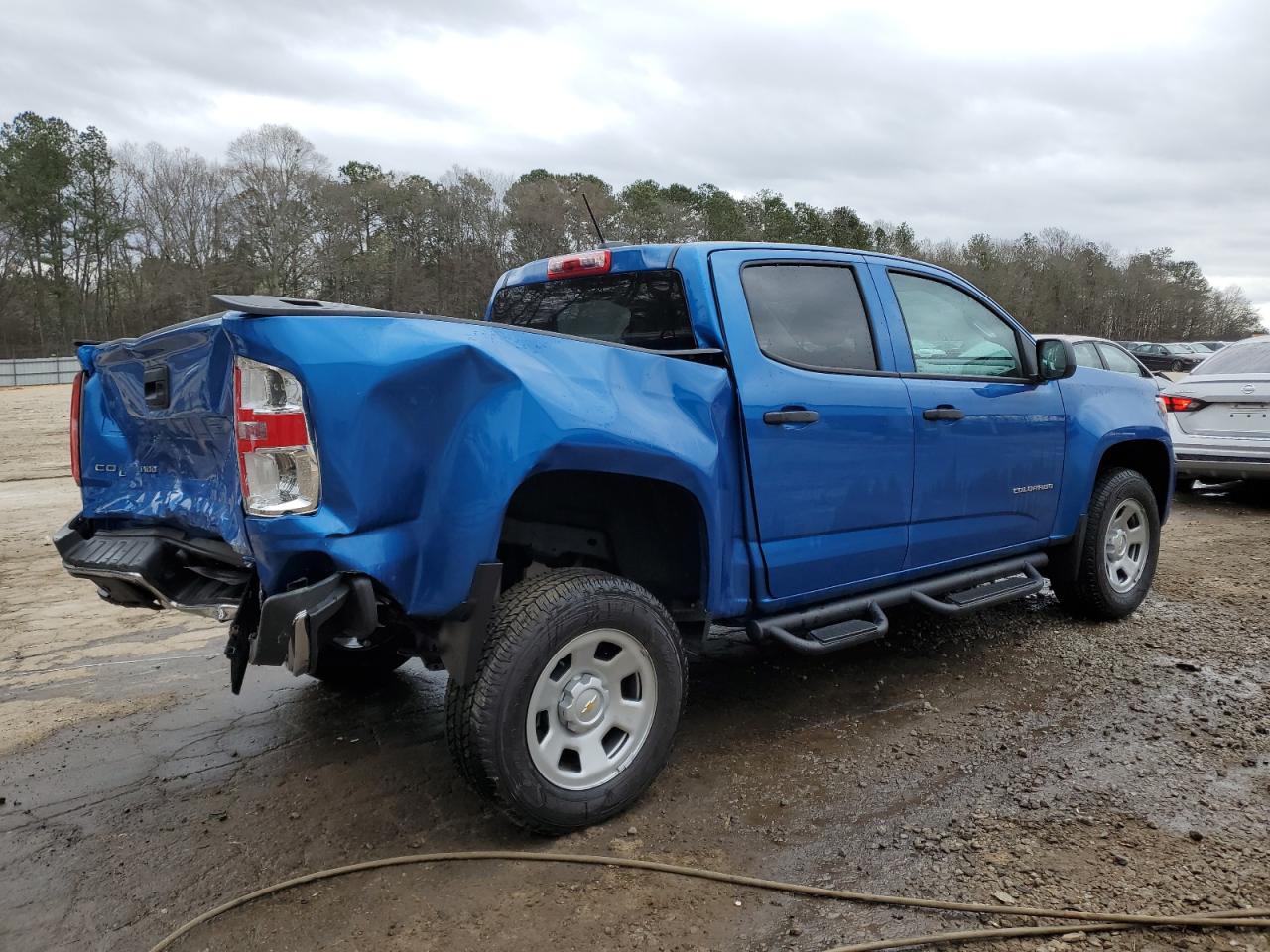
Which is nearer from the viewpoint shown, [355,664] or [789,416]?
[789,416]

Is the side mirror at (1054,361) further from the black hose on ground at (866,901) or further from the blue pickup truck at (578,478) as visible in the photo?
the black hose on ground at (866,901)

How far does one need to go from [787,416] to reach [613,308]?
906mm

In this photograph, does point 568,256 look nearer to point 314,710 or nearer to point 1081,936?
point 314,710

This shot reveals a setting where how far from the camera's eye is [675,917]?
2.61 meters

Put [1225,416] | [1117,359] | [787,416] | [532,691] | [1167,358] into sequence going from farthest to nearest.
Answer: [1167,358] < [1117,359] < [1225,416] < [787,416] < [532,691]

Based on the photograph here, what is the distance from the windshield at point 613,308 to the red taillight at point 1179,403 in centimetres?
759

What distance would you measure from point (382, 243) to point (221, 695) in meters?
47.4

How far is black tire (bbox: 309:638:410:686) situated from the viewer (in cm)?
426

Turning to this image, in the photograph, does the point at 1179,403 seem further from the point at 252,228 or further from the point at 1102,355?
the point at 252,228

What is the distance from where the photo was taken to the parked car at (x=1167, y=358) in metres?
37.1

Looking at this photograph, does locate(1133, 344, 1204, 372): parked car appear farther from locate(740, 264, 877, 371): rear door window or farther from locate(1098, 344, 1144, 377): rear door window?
locate(740, 264, 877, 371): rear door window

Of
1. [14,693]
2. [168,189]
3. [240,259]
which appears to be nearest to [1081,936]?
[14,693]

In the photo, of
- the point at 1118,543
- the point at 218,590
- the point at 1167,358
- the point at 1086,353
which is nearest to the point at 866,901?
the point at 218,590

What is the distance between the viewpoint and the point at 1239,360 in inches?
364
